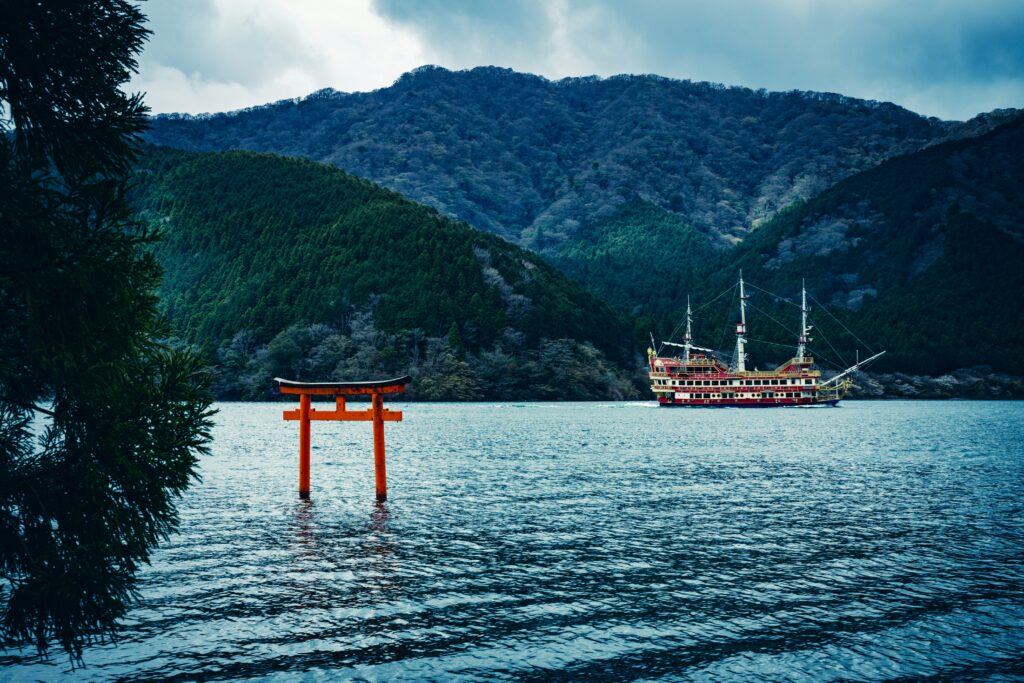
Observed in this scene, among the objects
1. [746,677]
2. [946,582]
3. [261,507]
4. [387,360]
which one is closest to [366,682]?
[746,677]

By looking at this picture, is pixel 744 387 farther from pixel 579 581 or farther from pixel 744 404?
pixel 579 581

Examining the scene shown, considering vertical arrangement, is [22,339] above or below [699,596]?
above

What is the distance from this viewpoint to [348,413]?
34406 millimetres

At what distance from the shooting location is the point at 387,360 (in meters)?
164

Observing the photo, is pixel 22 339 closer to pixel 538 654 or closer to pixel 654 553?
pixel 538 654

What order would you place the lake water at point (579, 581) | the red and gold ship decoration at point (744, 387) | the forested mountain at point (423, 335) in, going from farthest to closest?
the forested mountain at point (423, 335)
the red and gold ship decoration at point (744, 387)
the lake water at point (579, 581)

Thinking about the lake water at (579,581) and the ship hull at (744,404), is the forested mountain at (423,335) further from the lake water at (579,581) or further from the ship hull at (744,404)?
the lake water at (579,581)

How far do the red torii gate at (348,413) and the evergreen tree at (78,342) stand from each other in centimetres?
2130

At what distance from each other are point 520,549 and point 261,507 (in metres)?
13.4

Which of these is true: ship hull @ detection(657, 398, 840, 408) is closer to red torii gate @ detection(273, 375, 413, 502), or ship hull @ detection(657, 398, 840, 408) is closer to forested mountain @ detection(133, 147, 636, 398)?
forested mountain @ detection(133, 147, 636, 398)

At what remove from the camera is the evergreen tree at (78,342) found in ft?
30.8

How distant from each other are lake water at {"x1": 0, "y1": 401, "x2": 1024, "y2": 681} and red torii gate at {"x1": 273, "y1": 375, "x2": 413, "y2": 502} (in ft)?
4.33

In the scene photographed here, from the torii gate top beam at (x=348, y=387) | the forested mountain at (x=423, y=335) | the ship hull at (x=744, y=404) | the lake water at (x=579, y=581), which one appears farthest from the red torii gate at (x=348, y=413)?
the ship hull at (x=744, y=404)

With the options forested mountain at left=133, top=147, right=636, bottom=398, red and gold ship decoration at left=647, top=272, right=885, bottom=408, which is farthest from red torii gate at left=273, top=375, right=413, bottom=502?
red and gold ship decoration at left=647, top=272, right=885, bottom=408
